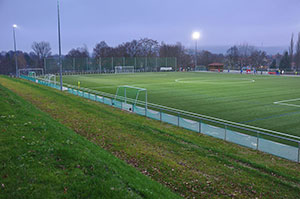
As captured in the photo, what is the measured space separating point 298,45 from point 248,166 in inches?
4328

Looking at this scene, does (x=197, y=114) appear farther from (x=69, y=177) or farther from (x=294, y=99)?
(x=69, y=177)

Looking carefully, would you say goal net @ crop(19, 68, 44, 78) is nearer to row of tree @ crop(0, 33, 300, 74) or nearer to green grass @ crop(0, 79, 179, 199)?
row of tree @ crop(0, 33, 300, 74)

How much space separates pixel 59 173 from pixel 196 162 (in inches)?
208

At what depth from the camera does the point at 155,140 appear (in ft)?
42.1

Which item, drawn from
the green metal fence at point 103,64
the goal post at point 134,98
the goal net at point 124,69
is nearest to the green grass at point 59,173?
the goal post at point 134,98

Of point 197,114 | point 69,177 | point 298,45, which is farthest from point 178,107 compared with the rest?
point 298,45

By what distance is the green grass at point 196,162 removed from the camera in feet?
26.6

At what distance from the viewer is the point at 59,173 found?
21.9ft

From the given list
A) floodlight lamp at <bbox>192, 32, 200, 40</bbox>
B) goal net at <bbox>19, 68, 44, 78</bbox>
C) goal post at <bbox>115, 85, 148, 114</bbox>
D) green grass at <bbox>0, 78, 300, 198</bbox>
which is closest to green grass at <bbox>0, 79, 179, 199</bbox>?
green grass at <bbox>0, 78, 300, 198</bbox>

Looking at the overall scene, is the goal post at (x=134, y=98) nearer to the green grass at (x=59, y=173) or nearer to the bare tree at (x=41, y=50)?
the green grass at (x=59, y=173)

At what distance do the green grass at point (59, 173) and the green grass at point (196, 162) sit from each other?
1289mm

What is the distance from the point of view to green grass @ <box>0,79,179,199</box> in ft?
19.4

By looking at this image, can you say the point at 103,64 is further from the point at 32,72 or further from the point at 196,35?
the point at 32,72

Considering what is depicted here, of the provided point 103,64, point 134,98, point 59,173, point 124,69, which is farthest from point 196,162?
point 103,64
